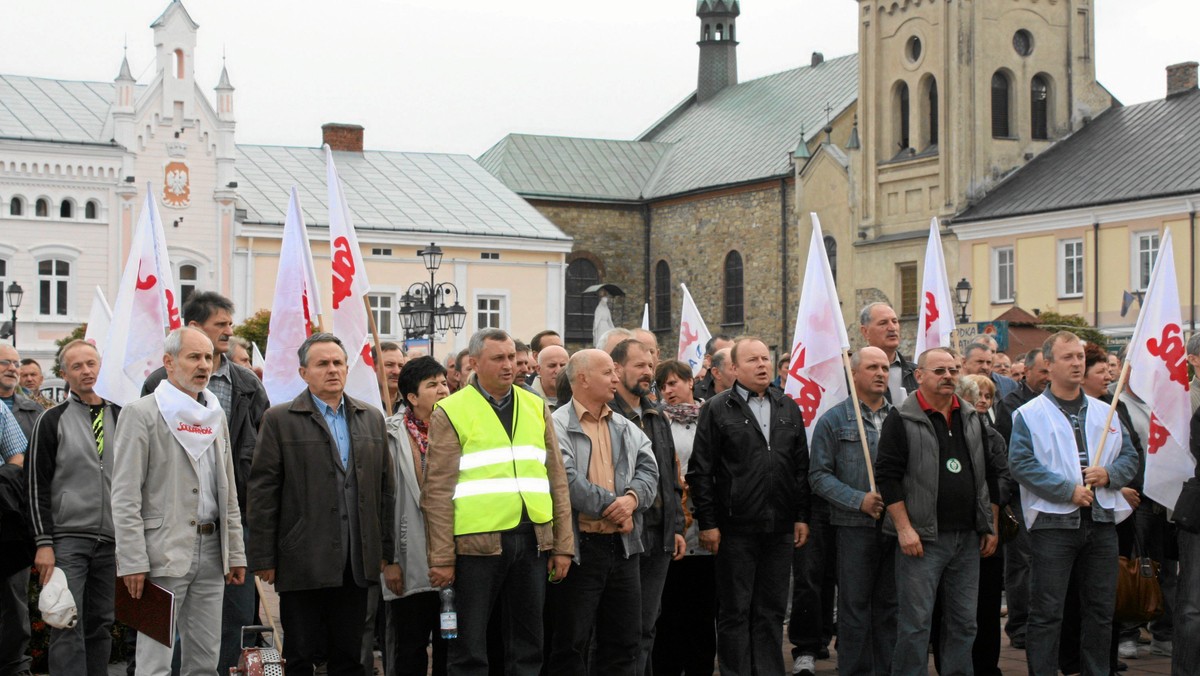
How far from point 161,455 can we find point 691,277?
52.0 meters

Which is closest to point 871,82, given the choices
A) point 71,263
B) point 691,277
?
point 691,277

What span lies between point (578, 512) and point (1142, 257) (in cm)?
3449

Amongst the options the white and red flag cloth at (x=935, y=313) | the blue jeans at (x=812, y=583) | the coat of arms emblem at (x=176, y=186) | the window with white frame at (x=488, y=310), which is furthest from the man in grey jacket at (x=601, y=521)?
the window with white frame at (x=488, y=310)

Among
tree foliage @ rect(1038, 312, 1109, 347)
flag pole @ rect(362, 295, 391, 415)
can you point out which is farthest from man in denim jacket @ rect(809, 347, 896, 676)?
tree foliage @ rect(1038, 312, 1109, 347)

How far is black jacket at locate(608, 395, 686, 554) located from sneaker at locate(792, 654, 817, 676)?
65.2 inches

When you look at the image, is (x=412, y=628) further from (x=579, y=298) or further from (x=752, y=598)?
(x=579, y=298)

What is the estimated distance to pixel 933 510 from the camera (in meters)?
9.64

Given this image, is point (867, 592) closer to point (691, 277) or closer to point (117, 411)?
point (117, 411)

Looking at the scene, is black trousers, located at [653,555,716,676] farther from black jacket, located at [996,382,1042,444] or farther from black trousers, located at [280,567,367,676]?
black trousers, located at [280,567,367,676]

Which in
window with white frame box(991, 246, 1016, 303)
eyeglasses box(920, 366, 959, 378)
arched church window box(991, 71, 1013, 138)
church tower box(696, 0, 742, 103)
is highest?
church tower box(696, 0, 742, 103)

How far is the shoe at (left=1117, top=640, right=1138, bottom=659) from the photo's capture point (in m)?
11.7

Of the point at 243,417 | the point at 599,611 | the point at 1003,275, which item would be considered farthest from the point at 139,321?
the point at 1003,275

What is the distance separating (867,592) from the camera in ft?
33.2

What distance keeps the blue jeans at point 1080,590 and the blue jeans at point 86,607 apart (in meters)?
5.40
